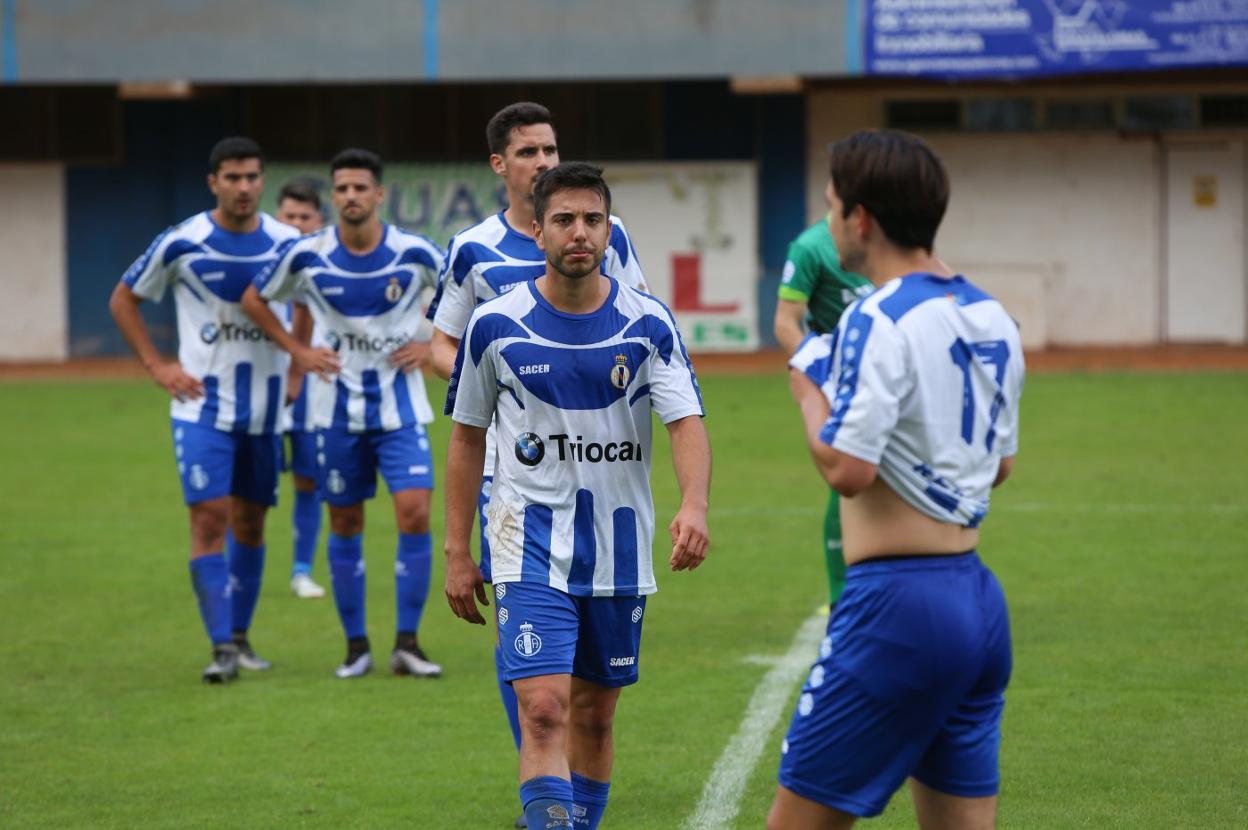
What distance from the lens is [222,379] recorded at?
8.91 meters

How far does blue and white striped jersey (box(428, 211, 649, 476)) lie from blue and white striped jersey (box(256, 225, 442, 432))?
2305 millimetres

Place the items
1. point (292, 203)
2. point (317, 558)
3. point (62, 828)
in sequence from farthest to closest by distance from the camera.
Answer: point (317, 558)
point (292, 203)
point (62, 828)

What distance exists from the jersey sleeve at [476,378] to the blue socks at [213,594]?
3763 millimetres

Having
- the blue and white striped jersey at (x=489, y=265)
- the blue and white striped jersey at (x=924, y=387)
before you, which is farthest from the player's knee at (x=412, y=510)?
the blue and white striped jersey at (x=924, y=387)

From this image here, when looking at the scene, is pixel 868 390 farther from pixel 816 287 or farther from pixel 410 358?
pixel 410 358

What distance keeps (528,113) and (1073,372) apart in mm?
19166

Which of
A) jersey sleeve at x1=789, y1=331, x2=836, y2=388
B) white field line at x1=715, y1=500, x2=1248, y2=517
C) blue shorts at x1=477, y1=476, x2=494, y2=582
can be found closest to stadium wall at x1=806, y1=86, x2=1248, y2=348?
white field line at x1=715, y1=500, x2=1248, y2=517

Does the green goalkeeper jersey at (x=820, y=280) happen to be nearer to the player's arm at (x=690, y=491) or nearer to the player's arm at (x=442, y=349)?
the player's arm at (x=442, y=349)

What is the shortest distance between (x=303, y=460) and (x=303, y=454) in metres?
0.04

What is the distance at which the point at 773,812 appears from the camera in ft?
13.3

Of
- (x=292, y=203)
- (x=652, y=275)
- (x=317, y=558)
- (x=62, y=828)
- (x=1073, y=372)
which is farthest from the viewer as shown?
(x=652, y=275)

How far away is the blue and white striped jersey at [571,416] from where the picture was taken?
5.24m

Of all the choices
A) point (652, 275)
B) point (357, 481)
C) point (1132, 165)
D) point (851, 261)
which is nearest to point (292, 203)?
point (357, 481)

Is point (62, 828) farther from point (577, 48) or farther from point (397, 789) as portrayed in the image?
point (577, 48)
